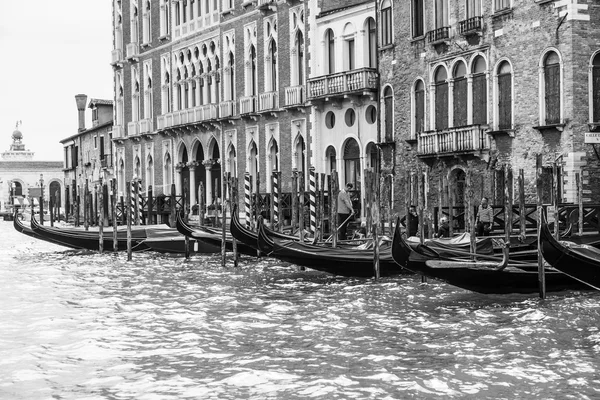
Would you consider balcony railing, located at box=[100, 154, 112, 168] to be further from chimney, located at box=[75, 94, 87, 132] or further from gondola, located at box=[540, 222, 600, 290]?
gondola, located at box=[540, 222, 600, 290]

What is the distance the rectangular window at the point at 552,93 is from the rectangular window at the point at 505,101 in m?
0.87

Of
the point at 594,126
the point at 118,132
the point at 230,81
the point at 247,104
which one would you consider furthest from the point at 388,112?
the point at 118,132

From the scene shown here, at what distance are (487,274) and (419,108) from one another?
30.6 ft

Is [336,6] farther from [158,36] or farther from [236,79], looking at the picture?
[158,36]

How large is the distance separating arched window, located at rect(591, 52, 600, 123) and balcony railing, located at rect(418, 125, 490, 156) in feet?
6.85

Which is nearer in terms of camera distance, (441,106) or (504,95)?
(504,95)

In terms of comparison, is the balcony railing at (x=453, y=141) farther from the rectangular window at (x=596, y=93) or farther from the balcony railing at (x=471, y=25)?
the rectangular window at (x=596, y=93)

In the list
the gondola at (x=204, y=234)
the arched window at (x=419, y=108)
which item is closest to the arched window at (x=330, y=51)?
the arched window at (x=419, y=108)

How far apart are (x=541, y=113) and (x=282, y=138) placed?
8.58 meters

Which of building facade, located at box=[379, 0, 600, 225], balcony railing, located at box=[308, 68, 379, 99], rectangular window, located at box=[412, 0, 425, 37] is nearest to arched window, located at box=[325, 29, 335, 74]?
balcony railing, located at box=[308, 68, 379, 99]

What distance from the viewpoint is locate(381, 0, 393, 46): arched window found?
2000 cm

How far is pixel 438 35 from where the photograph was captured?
18.4m

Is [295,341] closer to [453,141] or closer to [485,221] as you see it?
[485,221]

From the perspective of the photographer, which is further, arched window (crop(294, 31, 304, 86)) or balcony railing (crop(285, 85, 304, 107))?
arched window (crop(294, 31, 304, 86))
